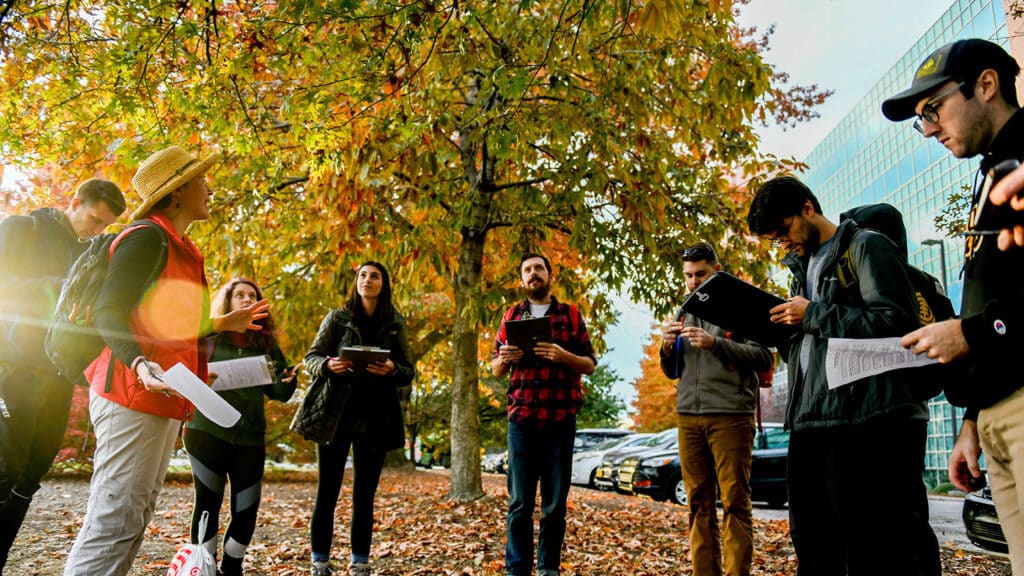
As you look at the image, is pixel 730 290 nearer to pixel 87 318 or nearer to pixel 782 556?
pixel 87 318

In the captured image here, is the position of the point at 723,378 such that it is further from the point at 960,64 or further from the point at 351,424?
the point at 960,64

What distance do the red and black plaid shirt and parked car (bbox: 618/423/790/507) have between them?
877cm

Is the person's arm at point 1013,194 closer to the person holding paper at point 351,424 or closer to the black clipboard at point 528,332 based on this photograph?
the black clipboard at point 528,332

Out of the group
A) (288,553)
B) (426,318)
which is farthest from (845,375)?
(426,318)

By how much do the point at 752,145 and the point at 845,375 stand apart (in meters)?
5.92

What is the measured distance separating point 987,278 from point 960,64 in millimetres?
644

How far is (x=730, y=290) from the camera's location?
9.86ft

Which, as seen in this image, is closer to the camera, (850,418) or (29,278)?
(850,418)

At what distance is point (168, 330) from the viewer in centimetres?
281

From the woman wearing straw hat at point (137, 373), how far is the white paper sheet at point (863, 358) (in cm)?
253

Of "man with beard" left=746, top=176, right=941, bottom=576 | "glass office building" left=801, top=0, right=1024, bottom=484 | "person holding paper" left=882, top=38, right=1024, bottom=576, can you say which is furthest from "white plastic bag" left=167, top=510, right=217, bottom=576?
"glass office building" left=801, top=0, right=1024, bottom=484

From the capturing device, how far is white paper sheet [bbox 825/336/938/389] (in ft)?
7.48

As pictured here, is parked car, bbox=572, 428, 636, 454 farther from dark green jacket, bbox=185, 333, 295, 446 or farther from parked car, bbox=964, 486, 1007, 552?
dark green jacket, bbox=185, 333, 295, 446

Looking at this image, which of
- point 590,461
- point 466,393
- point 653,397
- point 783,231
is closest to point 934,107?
point 783,231
